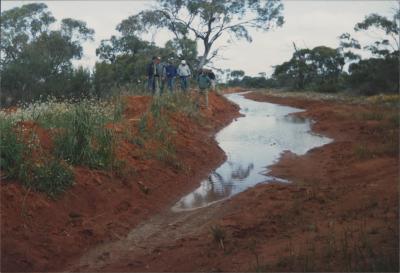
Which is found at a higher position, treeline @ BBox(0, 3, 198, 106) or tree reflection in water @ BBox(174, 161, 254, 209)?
treeline @ BBox(0, 3, 198, 106)

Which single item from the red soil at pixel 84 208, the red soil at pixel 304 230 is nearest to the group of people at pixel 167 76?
the red soil at pixel 84 208

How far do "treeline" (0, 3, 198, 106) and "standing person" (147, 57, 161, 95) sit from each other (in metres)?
1.50

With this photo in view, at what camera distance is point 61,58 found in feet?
94.3

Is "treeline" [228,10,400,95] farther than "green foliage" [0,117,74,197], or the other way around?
"treeline" [228,10,400,95]

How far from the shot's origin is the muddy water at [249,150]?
9.59 meters

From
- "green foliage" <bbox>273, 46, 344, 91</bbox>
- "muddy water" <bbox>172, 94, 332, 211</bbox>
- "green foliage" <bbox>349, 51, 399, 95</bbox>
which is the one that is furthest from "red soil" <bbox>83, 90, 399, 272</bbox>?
"green foliage" <bbox>273, 46, 344, 91</bbox>

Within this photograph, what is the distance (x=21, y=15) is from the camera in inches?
1662

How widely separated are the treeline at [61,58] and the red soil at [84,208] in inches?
145

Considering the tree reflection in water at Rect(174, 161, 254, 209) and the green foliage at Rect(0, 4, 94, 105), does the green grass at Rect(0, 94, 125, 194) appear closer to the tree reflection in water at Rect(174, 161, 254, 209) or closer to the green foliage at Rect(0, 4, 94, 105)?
the tree reflection in water at Rect(174, 161, 254, 209)

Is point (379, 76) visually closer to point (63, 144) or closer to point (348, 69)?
point (348, 69)

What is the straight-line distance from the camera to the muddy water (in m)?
9.59

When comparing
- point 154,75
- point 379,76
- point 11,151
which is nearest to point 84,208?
point 11,151

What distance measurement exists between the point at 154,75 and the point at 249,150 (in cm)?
615

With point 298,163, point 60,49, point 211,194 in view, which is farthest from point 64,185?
point 60,49
